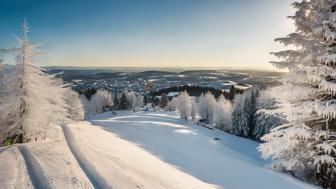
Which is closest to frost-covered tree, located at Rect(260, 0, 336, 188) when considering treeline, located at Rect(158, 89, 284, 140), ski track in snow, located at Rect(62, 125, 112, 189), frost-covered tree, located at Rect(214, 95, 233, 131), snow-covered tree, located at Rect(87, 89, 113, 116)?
ski track in snow, located at Rect(62, 125, 112, 189)

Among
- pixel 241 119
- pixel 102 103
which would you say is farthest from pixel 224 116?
pixel 102 103

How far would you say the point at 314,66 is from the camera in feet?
42.4

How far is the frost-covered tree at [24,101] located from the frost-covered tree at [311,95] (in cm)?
1589

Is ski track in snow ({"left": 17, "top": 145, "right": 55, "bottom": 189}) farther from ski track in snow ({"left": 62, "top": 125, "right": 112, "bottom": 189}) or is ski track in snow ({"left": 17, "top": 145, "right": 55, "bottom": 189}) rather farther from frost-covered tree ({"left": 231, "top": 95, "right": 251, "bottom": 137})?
frost-covered tree ({"left": 231, "top": 95, "right": 251, "bottom": 137})

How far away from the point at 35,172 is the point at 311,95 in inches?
491

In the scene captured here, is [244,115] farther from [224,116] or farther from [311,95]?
[311,95]

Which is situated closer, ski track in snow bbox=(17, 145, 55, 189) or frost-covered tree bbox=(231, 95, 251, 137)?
ski track in snow bbox=(17, 145, 55, 189)

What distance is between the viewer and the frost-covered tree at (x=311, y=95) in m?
12.7

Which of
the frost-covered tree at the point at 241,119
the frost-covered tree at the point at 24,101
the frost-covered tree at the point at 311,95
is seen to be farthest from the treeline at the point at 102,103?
the frost-covered tree at the point at 311,95

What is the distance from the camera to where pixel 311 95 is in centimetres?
1393

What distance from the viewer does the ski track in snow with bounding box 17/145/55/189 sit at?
9515 mm

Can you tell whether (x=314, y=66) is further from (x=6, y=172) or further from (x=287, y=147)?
(x=6, y=172)

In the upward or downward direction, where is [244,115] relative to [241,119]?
upward

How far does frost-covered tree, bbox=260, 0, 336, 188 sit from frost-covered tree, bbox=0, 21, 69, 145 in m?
15.9
